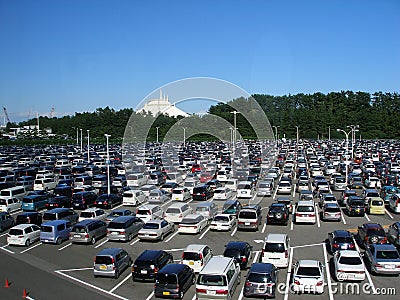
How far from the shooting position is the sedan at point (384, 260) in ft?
57.4

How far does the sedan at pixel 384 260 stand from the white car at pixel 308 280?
337 cm

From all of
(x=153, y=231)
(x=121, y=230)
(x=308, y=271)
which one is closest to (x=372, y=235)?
(x=308, y=271)

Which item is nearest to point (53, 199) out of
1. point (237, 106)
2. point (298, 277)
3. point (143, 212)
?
point (143, 212)

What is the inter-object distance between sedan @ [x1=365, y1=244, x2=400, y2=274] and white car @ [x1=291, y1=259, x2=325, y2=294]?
A: 11.1ft

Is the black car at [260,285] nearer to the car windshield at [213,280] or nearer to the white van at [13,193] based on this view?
the car windshield at [213,280]

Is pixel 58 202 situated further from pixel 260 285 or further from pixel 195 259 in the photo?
pixel 260 285

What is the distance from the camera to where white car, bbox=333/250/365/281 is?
16.7 meters

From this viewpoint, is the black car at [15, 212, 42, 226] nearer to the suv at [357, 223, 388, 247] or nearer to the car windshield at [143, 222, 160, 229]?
the car windshield at [143, 222, 160, 229]

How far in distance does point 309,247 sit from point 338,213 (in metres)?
6.66

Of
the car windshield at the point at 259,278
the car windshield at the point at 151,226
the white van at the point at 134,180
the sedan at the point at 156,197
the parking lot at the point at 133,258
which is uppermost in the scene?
the white van at the point at 134,180

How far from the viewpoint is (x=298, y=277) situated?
15688 millimetres

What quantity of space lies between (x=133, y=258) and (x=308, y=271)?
8799 mm

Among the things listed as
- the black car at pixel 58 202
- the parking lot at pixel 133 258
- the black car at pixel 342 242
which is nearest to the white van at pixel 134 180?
the black car at pixel 58 202

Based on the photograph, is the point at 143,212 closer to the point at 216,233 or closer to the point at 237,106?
the point at 216,233
